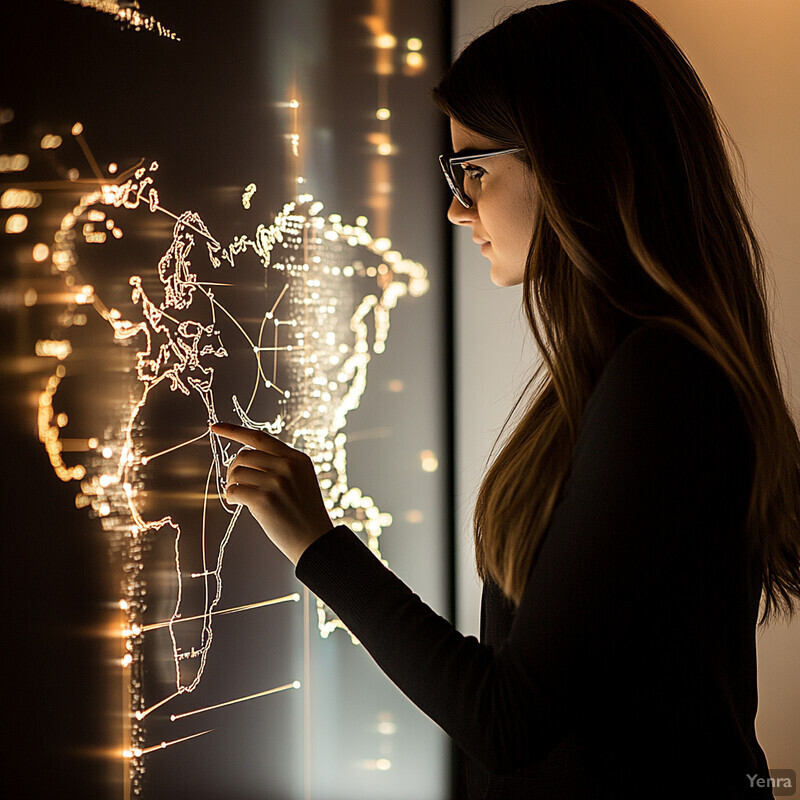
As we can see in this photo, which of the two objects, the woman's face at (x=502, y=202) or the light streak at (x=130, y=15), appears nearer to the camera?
the woman's face at (x=502, y=202)

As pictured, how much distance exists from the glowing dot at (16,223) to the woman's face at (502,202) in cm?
55

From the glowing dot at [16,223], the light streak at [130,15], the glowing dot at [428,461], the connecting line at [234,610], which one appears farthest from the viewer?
the glowing dot at [428,461]

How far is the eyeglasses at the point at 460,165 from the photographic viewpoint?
871 mm

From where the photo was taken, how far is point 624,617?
68cm

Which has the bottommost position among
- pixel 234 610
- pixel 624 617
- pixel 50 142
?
pixel 234 610

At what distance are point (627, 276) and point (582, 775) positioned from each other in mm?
440

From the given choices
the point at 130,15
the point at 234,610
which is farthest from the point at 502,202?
the point at 234,610

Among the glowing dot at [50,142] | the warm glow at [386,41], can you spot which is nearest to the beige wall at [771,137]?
the warm glow at [386,41]

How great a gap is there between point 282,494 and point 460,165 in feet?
1.28

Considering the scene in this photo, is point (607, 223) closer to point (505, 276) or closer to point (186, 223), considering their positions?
point (505, 276)

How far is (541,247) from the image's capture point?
0.82 m

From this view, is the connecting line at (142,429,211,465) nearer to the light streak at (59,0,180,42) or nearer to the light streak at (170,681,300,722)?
the light streak at (170,681,300,722)

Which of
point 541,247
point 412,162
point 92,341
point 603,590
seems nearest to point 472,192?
point 541,247

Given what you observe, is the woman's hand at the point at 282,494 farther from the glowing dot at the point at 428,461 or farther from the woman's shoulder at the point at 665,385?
the glowing dot at the point at 428,461
